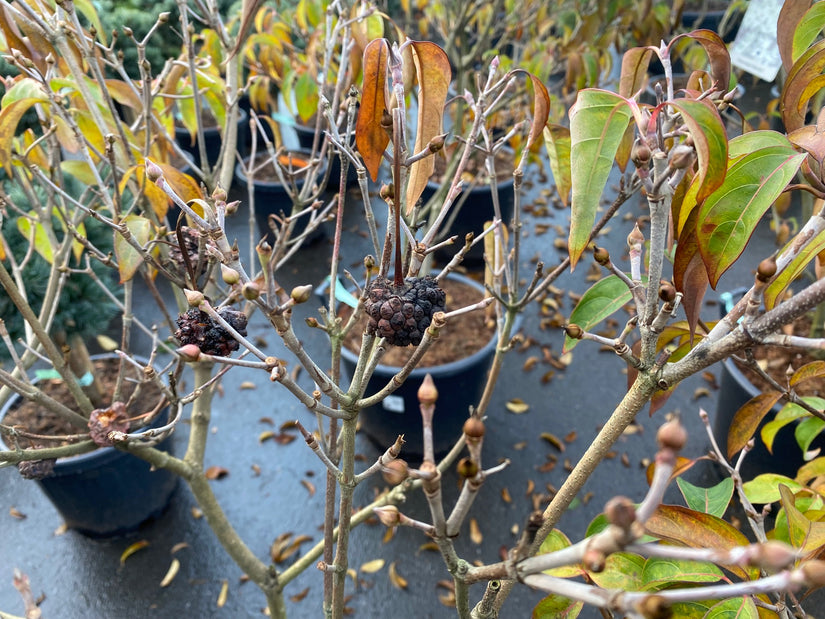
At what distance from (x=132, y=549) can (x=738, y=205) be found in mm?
1925

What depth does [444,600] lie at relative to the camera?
5.57 ft

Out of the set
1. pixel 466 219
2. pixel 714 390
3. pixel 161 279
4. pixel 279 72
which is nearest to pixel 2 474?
pixel 161 279

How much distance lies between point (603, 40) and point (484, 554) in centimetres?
242

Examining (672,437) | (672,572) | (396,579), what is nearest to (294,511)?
(396,579)

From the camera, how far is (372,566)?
179cm

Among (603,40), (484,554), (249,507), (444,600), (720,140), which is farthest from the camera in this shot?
(603,40)

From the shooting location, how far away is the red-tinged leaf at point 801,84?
0.70 meters

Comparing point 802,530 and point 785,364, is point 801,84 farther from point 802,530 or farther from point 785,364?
point 785,364

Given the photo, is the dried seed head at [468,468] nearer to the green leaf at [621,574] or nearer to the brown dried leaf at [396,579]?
the green leaf at [621,574]

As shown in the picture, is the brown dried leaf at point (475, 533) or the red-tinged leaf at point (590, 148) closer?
the red-tinged leaf at point (590, 148)

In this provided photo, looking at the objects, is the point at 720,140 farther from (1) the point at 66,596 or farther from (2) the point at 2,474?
(2) the point at 2,474

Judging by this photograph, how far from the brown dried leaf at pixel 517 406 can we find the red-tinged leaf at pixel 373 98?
1830mm

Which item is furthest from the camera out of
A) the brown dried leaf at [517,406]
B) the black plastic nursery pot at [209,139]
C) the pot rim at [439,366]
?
the black plastic nursery pot at [209,139]

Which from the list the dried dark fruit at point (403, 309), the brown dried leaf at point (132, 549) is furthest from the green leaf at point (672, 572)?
the brown dried leaf at point (132, 549)
